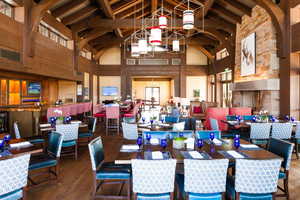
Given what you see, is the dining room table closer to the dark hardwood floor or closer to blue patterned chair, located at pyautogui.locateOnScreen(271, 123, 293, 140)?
the dark hardwood floor

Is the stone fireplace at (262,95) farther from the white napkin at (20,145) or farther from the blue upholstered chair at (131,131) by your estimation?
the white napkin at (20,145)

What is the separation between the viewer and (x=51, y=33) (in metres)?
8.27

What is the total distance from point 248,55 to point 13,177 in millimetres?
8176

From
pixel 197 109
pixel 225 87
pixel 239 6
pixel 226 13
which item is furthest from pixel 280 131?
pixel 225 87

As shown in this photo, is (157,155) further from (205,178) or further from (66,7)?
(66,7)

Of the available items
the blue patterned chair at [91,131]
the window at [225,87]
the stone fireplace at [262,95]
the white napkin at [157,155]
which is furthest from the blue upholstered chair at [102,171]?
the window at [225,87]

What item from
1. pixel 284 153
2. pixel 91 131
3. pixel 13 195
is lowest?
pixel 13 195

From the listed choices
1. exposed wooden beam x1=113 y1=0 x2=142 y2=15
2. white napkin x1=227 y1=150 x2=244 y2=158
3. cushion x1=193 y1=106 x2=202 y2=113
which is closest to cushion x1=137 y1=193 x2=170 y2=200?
white napkin x1=227 y1=150 x2=244 y2=158

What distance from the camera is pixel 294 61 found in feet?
19.7

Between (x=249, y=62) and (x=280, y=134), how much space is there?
4253 millimetres

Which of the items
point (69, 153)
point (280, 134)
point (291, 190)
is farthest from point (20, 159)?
point (280, 134)

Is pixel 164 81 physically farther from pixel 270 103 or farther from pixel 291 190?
pixel 291 190

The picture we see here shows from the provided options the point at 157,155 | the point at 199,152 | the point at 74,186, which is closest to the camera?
the point at 157,155

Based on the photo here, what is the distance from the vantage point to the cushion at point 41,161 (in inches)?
119
